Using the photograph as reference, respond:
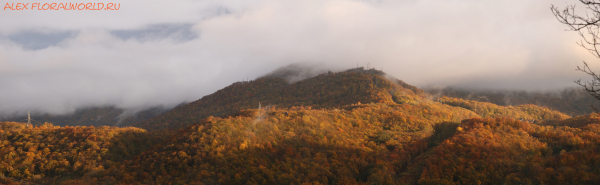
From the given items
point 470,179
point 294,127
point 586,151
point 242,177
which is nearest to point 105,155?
point 242,177

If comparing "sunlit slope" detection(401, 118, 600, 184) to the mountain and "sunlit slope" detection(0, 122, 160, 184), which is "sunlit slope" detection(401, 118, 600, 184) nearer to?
Result: the mountain

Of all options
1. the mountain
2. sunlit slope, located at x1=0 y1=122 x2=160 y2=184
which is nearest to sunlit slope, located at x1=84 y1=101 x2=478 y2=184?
the mountain

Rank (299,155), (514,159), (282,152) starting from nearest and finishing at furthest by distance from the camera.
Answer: (514,159) < (299,155) < (282,152)

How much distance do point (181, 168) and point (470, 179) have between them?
6321cm

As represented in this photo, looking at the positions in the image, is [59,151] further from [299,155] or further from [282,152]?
[299,155]

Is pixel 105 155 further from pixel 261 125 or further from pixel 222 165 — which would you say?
pixel 261 125

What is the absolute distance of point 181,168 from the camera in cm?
6994

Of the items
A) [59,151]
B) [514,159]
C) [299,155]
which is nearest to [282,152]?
[299,155]

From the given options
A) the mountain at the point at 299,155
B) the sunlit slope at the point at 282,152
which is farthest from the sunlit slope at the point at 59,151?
the sunlit slope at the point at 282,152

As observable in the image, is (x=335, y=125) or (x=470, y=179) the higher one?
(x=335, y=125)

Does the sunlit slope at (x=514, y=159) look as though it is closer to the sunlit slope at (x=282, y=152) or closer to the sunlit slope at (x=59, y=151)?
the sunlit slope at (x=282, y=152)

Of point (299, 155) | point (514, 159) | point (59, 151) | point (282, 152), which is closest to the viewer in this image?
point (514, 159)

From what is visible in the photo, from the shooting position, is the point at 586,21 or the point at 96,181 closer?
the point at 586,21

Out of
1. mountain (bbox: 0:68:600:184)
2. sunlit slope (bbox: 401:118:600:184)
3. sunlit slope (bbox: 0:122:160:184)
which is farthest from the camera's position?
sunlit slope (bbox: 0:122:160:184)
